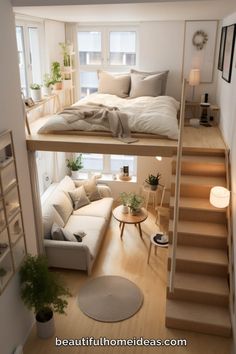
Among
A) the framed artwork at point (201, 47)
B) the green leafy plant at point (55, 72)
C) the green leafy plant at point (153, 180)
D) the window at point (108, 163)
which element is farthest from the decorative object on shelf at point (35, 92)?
the framed artwork at point (201, 47)

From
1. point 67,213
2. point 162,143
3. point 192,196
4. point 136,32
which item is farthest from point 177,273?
point 136,32

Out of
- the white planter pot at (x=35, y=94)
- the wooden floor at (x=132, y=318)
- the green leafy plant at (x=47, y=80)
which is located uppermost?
the green leafy plant at (x=47, y=80)

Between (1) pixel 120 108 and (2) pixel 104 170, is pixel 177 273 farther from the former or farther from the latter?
(2) pixel 104 170

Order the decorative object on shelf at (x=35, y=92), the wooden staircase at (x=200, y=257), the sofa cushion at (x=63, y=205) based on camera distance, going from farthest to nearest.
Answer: the sofa cushion at (x=63, y=205) → the decorative object on shelf at (x=35, y=92) → the wooden staircase at (x=200, y=257)

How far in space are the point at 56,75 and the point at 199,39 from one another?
2.63 meters

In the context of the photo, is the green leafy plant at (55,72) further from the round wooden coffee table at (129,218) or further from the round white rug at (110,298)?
the round white rug at (110,298)

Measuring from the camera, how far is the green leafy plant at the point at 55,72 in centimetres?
588

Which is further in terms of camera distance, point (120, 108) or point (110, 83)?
point (110, 83)

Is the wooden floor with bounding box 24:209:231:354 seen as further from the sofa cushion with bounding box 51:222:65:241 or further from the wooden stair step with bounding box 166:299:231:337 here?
the sofa cushion with bounding box 51:222:65:241

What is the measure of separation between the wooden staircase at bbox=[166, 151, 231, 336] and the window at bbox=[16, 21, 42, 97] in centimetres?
279

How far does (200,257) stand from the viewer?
13.1ft

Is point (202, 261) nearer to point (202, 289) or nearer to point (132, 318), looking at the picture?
point (202, 289)

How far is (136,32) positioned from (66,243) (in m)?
4.28

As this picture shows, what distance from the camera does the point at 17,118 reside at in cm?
366
